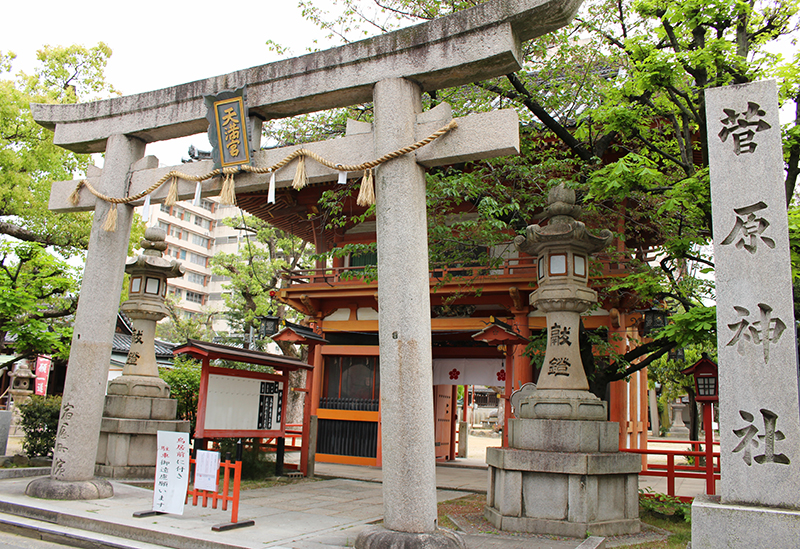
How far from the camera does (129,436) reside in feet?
32.1

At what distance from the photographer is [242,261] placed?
22.7 m

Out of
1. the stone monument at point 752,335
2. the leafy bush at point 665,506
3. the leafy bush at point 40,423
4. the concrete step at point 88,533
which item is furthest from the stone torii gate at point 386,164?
the leafy bush at point 665,506

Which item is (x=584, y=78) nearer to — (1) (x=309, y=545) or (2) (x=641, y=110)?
(2) (x=641, y=110)

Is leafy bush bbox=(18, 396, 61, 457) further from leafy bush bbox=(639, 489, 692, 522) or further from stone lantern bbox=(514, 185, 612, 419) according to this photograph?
leafy bush bbox=(639, 489, 692, 522)

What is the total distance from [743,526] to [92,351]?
737cm

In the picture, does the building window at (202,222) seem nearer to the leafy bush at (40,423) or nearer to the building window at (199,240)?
the building window at (199,240)

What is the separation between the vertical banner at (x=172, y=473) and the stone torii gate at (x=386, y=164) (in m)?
1.45

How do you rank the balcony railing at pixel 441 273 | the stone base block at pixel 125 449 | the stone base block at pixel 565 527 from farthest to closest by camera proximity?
the balcony railing at pixel 441 273 → the stone base block at pixel 125 449 → the stone base block at pixel 565 527

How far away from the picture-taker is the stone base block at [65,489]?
7196mm

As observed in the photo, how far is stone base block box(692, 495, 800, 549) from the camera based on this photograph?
166 inches

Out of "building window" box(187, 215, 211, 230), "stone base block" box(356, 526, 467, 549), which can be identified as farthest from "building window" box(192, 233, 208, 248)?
"stone base block" box(356, 526, 467, 549)

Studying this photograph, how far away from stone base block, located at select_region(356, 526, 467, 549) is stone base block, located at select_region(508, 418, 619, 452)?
1990 mm

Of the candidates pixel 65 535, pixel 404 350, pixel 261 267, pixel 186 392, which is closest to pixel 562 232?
pixel 404 350

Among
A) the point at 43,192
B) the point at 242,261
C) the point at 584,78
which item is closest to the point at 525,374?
the point at 584,78
